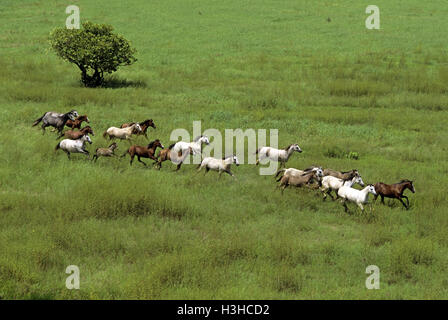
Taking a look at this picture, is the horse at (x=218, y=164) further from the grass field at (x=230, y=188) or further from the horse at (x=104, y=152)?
the horse at (x=104, y=152)

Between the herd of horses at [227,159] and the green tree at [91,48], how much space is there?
9511 millimetres

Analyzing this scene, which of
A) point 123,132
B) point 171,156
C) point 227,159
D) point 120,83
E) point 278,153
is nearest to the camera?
point 227,159

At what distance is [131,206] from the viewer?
12250 millimetres

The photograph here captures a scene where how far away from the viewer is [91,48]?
2809cm

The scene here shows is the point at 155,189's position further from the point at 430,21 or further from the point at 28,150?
the point at 430,21

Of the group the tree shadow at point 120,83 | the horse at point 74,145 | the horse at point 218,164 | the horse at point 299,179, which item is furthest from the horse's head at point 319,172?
the tree shadow at point 120,83

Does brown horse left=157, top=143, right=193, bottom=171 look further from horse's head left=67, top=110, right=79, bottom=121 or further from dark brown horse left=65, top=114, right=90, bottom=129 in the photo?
horse's head left=67, top=110, right=79, bottom=121

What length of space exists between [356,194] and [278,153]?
3863 mm

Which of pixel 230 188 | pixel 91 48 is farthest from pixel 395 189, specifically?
pixel 91 48

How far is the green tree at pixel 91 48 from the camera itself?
28219mm

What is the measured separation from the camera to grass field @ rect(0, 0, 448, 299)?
30.2 feet

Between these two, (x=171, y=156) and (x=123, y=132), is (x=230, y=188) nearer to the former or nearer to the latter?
(x=171, y=156)

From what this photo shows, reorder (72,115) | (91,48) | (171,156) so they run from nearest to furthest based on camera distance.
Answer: (171,156), (72,115), (91,48)

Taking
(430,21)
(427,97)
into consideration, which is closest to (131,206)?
(427,97)
